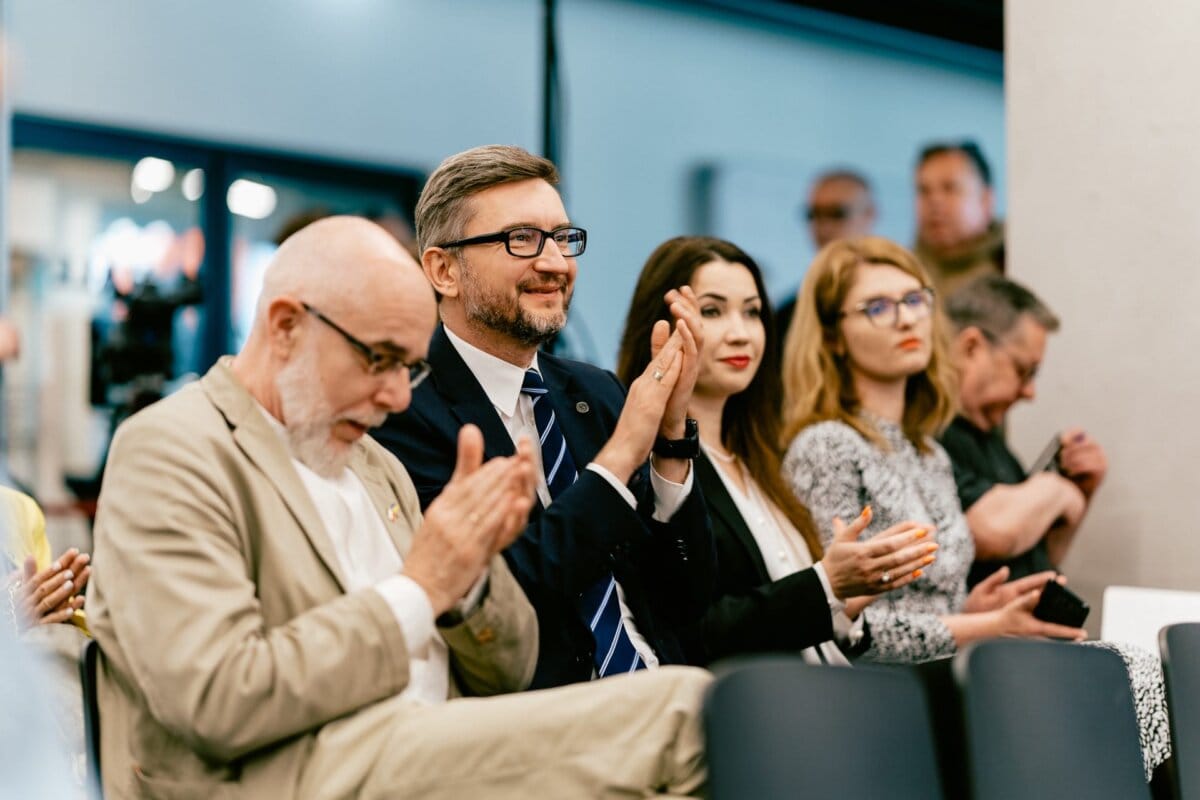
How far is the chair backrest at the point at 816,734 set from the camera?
1.57 meters

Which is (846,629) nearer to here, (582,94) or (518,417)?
(518,417)

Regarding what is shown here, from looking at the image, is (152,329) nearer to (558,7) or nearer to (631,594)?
(558,7)

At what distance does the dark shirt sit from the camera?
3.69 meters

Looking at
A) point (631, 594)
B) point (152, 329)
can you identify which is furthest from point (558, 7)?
point (631, 594)

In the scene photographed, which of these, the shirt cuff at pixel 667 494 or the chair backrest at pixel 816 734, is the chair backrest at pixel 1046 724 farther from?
the shirt cuff at pixel 667 494

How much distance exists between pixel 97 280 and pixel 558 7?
2.66 metres

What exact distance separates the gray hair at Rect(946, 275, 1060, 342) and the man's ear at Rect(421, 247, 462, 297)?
6.79ft

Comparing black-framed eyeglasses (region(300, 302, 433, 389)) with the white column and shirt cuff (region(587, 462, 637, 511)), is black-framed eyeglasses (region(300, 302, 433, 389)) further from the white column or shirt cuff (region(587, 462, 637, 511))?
the white column

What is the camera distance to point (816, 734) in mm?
1634

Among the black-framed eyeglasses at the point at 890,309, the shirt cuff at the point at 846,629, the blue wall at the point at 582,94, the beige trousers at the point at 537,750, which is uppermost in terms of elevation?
the blue wall at the point at 582,94

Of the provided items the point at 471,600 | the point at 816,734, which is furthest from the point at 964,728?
the point at 471,600

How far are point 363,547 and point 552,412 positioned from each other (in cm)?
73

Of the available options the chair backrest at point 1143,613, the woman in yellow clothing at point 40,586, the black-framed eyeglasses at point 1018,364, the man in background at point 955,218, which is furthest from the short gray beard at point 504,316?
the man in background at point 955,218

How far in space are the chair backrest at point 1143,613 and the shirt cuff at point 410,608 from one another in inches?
74.8
